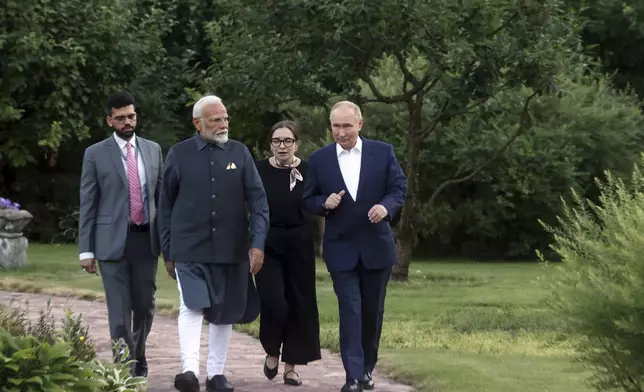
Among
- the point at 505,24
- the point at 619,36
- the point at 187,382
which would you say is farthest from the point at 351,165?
the point at 619,36

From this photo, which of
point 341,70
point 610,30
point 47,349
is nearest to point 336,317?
point 341,70

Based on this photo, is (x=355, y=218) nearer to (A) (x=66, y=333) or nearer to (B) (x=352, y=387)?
(B) (x=352, y=387)

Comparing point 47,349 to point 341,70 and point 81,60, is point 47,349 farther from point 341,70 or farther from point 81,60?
point 81,60

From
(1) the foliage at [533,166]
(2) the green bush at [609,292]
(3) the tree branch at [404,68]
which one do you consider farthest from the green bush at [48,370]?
(1) the foliage at [533,166]

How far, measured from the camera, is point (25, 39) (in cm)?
2489

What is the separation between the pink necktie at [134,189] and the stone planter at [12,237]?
37.1 feet

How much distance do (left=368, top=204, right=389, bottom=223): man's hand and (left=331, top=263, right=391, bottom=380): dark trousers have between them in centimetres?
42

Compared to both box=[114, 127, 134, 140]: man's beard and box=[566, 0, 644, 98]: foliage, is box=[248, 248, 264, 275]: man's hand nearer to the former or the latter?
box=[114, 127, 134, 140]: man's beard

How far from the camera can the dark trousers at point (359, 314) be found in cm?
905

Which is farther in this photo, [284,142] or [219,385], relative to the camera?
[284,142]

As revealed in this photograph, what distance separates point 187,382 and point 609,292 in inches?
116

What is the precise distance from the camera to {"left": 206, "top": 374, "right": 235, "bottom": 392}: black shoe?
8930 millimetres

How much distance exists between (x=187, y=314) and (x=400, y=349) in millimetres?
3524

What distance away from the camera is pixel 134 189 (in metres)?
9.08
